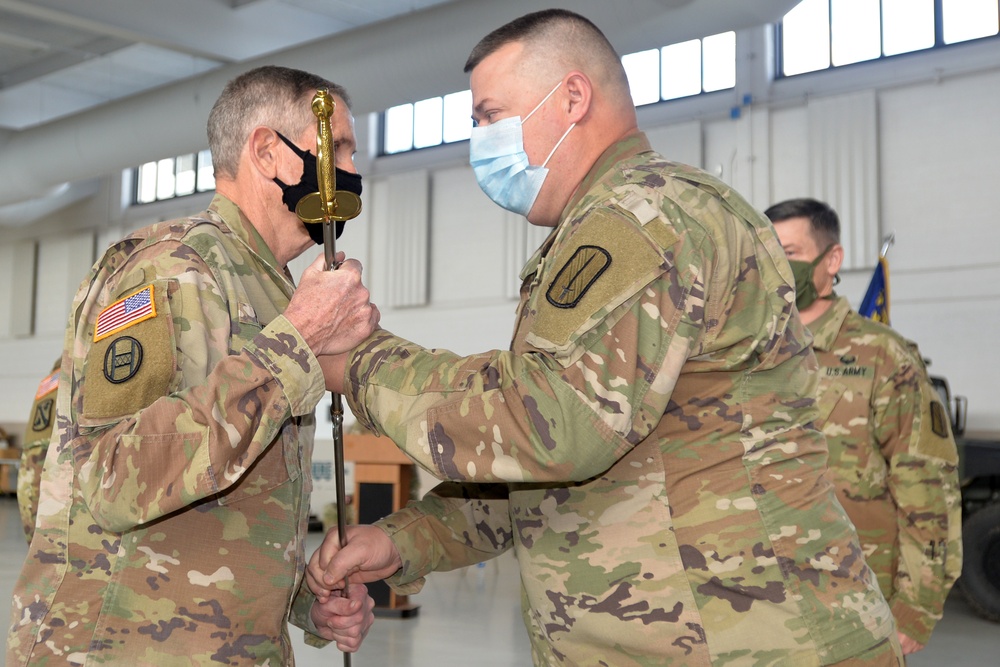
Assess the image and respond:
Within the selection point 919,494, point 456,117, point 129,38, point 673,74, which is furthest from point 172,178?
point 919,494

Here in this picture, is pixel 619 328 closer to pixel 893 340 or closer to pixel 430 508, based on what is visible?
pixel 430 508

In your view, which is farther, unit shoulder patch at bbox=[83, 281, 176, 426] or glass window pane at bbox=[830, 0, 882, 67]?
glass window pane at bbox=[830, 0, 882, 67]

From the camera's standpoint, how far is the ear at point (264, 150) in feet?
7.55

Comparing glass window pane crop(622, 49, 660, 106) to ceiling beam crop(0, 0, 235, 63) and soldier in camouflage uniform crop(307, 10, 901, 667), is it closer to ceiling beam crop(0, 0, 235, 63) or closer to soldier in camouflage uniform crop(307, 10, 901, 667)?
ceiling beam crop(0, 0, 235, 63)

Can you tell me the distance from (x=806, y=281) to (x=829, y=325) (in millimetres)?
219

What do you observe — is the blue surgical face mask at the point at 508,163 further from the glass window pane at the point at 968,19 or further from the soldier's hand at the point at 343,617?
the glass window pane at the point at 968,19

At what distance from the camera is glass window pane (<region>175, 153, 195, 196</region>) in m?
18.6

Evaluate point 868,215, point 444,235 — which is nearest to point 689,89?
point 868,215

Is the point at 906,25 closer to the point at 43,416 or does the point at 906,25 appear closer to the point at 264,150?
the point at 43,416

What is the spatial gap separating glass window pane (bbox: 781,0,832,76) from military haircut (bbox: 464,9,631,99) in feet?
35.5

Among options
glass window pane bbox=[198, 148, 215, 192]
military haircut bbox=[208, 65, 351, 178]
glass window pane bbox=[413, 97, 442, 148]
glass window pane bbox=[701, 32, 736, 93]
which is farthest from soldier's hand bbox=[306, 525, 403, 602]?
glass window pane bbox=[198, 148, 215, 192]

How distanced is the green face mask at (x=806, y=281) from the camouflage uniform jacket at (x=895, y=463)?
19 centimetres

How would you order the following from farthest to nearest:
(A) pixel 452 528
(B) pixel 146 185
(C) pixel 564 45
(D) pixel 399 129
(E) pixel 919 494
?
(B) pixel 146 185 → (D) pixel 399 129 → (E) pixel 919 494 → (A) pixel 452 528 → (C) pixel 564 45

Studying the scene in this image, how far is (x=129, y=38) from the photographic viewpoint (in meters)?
11.6
